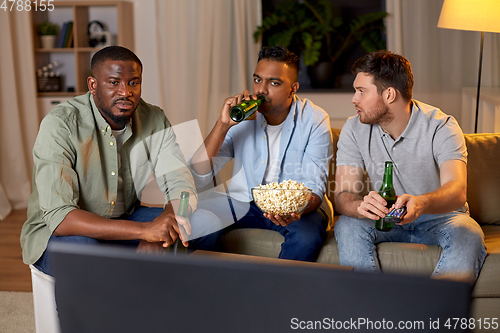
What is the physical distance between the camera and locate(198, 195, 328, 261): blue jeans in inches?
68.8

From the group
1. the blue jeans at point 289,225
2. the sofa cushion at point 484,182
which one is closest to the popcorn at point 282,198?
the blue jeans at point 289,225

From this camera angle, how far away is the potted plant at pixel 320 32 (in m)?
3.94

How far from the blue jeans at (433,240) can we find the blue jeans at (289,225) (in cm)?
9

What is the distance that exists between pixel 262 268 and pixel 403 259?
1.45 m

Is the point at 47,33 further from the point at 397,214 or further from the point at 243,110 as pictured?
the point at 397,214

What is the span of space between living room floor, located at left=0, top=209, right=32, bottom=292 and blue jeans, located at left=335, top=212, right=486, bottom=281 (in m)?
1.57

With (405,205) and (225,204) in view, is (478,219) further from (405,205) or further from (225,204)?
(225,204)

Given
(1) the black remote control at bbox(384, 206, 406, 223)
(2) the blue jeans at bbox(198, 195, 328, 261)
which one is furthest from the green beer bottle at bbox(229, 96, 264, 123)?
(1) the black remote control at bbox(384, 206, 406, 223)

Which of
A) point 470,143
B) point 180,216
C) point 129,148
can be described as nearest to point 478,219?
point 470,143

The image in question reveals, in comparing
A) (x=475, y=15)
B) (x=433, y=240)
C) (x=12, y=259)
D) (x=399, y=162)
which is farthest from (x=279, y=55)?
(x=12, y=259)

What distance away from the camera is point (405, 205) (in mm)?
1507

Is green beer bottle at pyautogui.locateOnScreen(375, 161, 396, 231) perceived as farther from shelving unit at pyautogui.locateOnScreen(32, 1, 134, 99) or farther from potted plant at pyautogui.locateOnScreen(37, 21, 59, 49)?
potted plant at pyautogui.locateOnScreen(37, 21, 59, 49)

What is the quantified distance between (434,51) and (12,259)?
135 inches

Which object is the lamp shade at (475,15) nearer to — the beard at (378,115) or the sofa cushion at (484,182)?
the sofa cushion at (484,182)
